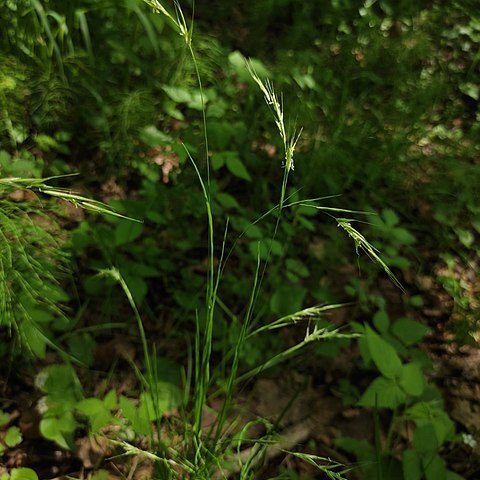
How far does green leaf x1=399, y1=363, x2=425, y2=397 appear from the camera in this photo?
137cm

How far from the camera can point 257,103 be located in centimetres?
233

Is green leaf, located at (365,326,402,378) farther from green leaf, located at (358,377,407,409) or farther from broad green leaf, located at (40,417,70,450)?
broad green leaf, located at (40,417,70,450)

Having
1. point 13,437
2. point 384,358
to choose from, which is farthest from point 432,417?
point 13,437

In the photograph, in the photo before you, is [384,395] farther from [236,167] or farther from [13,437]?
[13,437]

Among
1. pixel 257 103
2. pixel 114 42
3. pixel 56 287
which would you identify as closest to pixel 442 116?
pixel 257 103

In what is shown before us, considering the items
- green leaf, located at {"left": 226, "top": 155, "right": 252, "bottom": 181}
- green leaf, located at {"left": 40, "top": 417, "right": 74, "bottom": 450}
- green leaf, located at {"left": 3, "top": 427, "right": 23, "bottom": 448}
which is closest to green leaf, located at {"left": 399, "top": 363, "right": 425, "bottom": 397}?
green leaf, located at {"left": 226, "top": 155, "right": 252, "bottom": 181}

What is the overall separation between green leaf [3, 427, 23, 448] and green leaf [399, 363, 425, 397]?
1.14m

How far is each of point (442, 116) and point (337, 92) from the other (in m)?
0.85

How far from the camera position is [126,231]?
1525mm

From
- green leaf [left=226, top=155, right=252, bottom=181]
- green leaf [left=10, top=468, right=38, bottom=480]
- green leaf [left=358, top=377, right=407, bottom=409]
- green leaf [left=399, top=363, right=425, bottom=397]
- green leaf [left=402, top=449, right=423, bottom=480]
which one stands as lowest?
green leaf [left=10, top=468, right=38, bottom=480]

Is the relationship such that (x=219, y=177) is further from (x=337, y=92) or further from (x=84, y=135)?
(x=337, y=92)

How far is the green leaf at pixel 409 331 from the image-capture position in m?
1.62

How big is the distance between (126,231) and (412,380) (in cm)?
103

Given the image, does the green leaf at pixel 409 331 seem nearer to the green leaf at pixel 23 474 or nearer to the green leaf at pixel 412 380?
the green leaf at pixel 412 380
